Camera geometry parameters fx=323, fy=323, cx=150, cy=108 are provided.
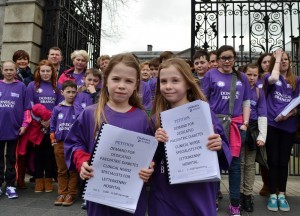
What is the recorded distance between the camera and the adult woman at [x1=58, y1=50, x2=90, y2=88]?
5.07 metres

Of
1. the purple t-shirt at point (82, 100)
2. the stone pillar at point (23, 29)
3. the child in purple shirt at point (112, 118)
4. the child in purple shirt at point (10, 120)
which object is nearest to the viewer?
the child in purple shirt at point (112, 118)

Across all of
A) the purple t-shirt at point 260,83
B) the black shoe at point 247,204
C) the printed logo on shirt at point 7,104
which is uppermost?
the purple t-shirt at point 260,83

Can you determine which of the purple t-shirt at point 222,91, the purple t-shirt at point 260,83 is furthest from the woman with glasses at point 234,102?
the purple t-shirt at point 260,83

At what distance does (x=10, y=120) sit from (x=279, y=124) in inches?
145

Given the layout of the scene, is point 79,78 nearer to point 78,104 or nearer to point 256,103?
point 78,104

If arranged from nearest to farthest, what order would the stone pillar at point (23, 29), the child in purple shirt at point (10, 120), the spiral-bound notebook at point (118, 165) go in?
the spiral-bound notebook at point (118, 165) → the child in purple shirt at point (10, 120) → the stone pillar at point (23, 29)

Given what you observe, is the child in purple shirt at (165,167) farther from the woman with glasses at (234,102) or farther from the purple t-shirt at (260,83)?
the purple t-shirt at (260,83)

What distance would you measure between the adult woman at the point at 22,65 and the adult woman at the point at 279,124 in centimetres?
374

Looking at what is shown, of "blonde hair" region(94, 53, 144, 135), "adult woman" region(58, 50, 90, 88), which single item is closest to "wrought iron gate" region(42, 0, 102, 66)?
"adult woman" region(58, 50, 90, 88)

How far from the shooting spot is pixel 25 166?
5090 millimetres

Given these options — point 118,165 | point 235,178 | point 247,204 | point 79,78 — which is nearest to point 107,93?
point 118,165

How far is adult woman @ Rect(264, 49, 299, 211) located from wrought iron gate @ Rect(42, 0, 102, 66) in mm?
4302

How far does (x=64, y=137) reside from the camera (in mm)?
4305

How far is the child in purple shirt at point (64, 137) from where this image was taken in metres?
4.29
